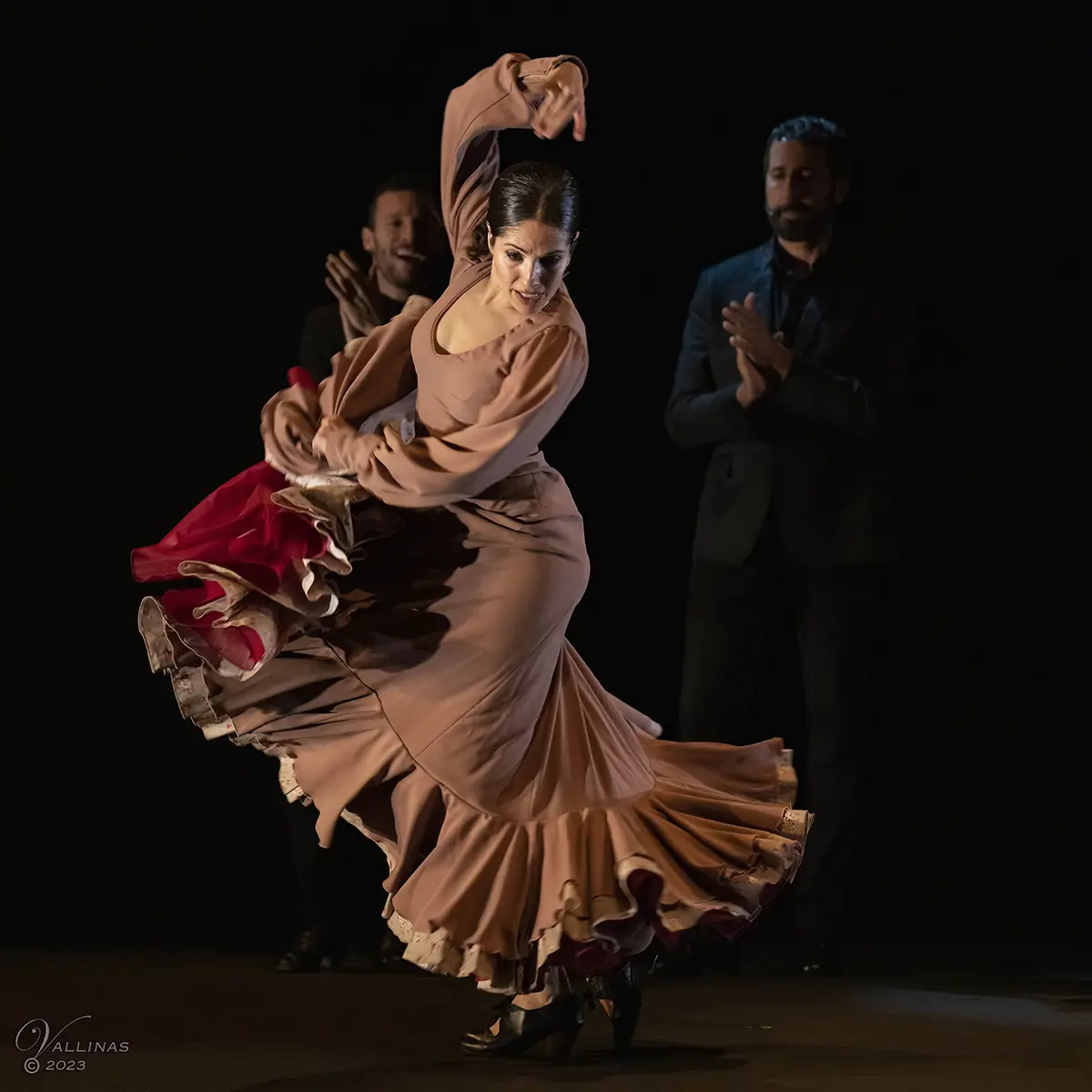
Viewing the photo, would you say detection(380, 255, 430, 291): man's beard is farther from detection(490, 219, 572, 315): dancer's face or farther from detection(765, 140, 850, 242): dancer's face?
detection(490, 219, 572, 315): dancer's face

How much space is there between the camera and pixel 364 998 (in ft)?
12.1

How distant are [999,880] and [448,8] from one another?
2.45 metres

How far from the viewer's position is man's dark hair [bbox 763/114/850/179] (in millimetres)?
4246

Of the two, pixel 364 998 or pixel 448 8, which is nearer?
pixel 364 998

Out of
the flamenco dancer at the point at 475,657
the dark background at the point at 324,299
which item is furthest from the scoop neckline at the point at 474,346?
the dark background at the point at 324,299

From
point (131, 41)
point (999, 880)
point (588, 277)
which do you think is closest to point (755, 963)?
point (999, 880)

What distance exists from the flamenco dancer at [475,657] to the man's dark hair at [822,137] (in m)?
1.17

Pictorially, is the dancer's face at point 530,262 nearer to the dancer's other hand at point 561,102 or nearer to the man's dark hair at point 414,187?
the dancer's other hand at point 561,102

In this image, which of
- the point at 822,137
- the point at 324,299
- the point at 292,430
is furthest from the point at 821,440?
the point at 292,430

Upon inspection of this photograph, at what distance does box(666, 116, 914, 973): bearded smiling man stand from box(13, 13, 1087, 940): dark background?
463mm

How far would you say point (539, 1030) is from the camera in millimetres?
3076

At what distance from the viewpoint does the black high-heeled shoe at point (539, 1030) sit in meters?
3.07

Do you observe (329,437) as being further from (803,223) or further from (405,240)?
(803,223)

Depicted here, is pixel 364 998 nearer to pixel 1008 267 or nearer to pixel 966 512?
pixel 966 512
